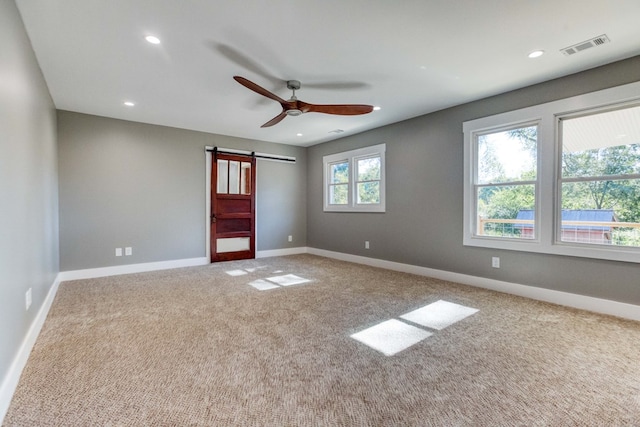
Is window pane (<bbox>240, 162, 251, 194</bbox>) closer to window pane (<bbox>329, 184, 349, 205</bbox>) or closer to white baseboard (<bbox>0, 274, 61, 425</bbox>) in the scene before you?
window pane (<bbox>329, 184, 349, 205</bbox>)

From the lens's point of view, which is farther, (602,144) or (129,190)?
(129,190)

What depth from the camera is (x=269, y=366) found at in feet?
6.56

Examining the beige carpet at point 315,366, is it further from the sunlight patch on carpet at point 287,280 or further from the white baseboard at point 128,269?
the white baseboard at point 128,269

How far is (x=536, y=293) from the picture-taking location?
3.48 m

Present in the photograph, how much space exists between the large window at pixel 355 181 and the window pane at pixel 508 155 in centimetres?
167

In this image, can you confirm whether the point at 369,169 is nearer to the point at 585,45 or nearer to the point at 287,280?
the point at 287,280

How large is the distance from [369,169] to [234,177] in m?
2.65

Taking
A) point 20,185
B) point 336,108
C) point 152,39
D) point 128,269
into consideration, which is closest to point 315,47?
point 336,108

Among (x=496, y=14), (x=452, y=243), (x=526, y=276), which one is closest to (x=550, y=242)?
(x=526, y=276)

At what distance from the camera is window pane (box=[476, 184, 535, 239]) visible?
3.60 metres

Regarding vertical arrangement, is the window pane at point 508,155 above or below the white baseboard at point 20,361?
above

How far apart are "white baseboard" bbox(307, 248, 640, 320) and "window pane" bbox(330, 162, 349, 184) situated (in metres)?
1.89

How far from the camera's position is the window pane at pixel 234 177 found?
5887 millimetres

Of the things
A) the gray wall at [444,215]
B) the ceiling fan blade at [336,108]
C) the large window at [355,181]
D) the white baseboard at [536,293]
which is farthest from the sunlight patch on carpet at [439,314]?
the large window at [355,181]
